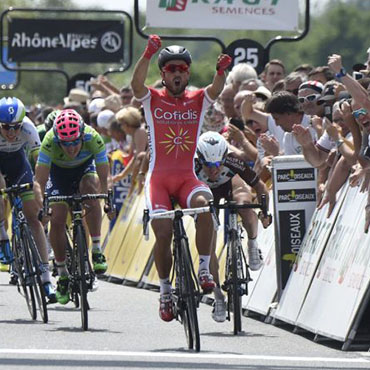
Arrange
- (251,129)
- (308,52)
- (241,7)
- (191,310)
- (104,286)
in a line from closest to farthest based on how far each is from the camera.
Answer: (191,310) → (251,129) → (104,286) → (241,7) → (308,52)

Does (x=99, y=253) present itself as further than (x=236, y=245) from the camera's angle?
Yes

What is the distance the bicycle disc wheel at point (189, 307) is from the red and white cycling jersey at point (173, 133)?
947 millimetres

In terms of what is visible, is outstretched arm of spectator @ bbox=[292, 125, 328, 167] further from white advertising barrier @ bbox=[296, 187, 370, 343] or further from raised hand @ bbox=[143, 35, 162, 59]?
raised hand @ bbox=[143, 35, 162, 59]

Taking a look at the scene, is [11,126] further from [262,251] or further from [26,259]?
[262,251]

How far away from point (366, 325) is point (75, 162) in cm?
373

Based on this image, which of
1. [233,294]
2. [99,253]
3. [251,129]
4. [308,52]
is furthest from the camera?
[308,52]

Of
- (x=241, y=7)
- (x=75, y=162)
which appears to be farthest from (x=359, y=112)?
(x=241, y=7)

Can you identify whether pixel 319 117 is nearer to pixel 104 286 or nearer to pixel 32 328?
pixel 32 328

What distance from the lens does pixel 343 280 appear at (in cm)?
1341

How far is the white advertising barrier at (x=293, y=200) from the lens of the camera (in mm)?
15602

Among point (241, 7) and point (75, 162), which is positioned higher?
point (241, 7)

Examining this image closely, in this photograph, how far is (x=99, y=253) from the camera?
15344mm

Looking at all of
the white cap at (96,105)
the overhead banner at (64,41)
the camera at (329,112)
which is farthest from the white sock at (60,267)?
the overhead banner at (64,41)

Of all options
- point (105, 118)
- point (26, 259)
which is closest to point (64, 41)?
point (105, 118)
